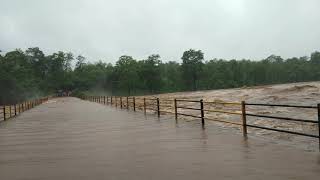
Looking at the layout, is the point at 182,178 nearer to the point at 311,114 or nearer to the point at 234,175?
the point at 234,175

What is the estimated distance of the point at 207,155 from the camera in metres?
11.7

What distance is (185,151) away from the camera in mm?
12531

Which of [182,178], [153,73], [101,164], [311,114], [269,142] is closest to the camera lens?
[182,178]

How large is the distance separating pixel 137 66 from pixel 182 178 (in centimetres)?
18955

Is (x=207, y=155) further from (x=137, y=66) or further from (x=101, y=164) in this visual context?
(x=137, y=66)

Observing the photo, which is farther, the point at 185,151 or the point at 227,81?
the point at 227,81

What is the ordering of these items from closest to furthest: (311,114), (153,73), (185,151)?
(185,151), (311,114), (153,73)

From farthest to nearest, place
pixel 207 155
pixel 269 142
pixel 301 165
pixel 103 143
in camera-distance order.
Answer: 1. pixel 103 143
2. pixel 269 142
3. pixel 207 155
4. pixel 301 165

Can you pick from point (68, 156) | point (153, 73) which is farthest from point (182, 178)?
point (153, 73)

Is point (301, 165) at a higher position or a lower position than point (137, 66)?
lower

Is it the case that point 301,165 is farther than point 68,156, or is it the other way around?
point 68,156

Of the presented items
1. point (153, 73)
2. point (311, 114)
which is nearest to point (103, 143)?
point (311, 114)

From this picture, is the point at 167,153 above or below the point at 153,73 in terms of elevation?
below

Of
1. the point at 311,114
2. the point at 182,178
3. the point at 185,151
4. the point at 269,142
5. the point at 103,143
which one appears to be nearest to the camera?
the point at 182,178
